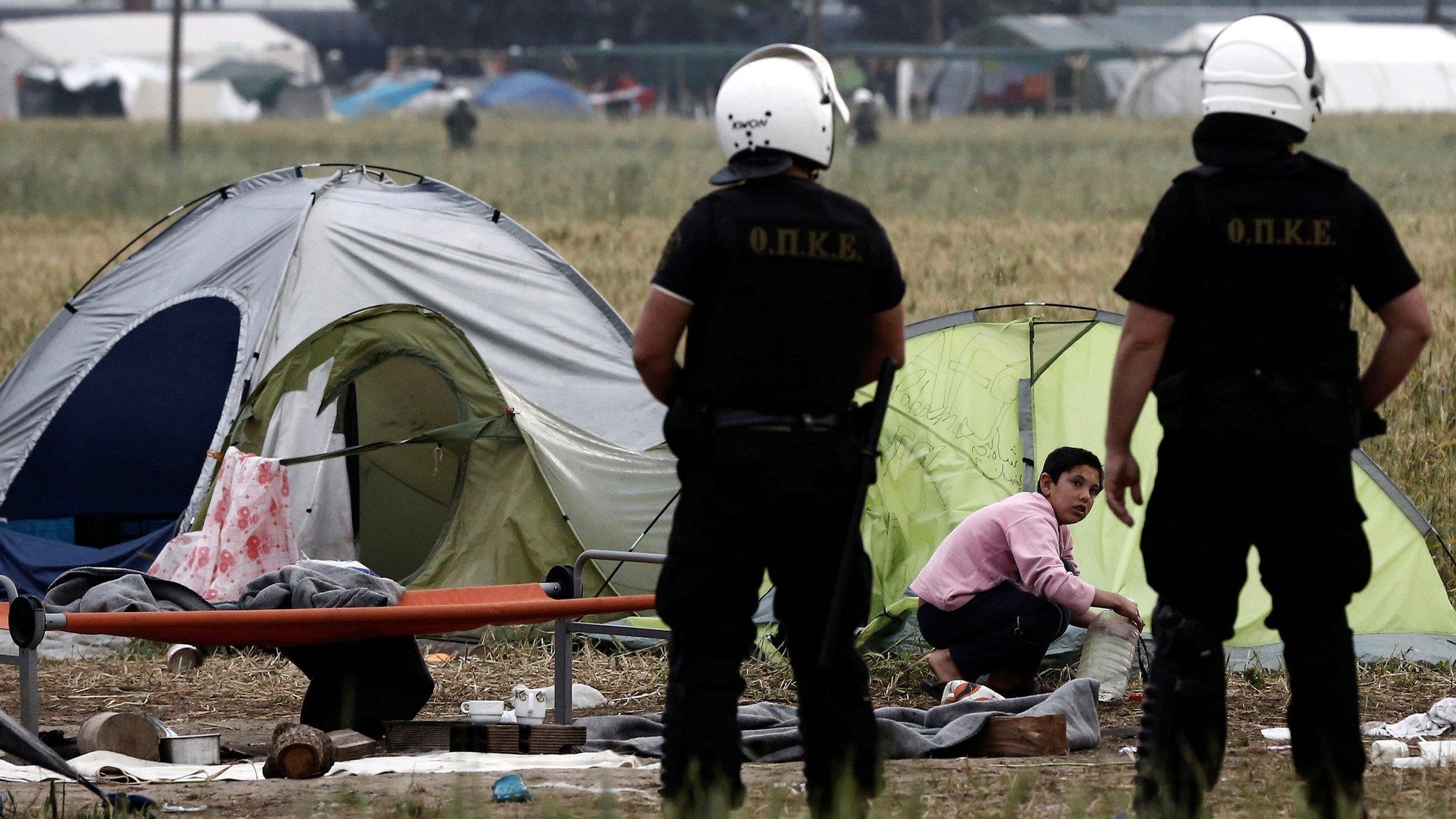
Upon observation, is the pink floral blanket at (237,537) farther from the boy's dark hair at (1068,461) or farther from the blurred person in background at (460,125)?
the blurred person in background at (460,125)

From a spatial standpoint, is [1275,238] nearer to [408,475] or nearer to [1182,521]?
[1182,521]

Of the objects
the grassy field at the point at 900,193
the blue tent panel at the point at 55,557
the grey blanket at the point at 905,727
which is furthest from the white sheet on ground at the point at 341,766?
the grassy field at the point at 900,193

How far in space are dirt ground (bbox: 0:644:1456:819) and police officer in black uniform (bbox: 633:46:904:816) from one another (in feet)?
0.66

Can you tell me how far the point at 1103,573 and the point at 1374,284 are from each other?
3.11 meters

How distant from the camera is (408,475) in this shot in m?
7.90

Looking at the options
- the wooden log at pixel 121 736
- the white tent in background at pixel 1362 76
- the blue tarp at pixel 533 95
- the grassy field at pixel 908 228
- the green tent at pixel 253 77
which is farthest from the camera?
the green tent at pixel 253 77

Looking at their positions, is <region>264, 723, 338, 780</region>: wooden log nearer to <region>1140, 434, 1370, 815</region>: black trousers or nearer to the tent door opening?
<region>1140, 434, 1370, 815</region>: black trousers

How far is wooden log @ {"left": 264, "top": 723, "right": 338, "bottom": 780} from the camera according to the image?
193 inches

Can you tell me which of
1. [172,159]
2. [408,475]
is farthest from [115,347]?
[172,159]

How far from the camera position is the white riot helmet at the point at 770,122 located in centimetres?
401

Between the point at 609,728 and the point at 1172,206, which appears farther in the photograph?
the point at 609,728

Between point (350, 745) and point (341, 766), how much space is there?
167 mm

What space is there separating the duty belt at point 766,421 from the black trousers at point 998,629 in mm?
2140

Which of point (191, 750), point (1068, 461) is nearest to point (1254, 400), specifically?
point (1068, 461)
